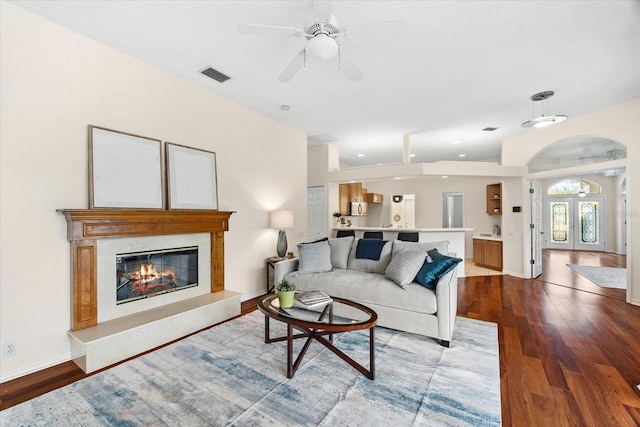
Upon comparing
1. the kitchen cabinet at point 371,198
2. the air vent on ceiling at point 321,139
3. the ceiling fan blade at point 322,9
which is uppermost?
the air vent on ceiling at point 321,139

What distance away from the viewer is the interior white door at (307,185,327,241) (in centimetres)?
661

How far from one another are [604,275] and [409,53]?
658cm

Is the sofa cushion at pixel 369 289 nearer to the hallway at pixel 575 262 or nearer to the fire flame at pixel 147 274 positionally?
the fire flame at pixel 147 274

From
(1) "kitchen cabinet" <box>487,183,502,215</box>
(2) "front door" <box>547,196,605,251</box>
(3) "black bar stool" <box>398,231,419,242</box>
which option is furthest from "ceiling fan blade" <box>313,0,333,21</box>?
(2) "front door" <box>547,196,605,251</box>

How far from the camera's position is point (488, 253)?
268 inches

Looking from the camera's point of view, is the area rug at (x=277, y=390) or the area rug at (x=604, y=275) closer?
the area rug at (x=277, y=390)

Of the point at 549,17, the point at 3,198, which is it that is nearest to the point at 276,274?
the point at 3,198

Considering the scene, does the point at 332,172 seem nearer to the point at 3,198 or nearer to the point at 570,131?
the point at 570,131

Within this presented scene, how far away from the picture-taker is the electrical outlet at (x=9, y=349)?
7.23 ft

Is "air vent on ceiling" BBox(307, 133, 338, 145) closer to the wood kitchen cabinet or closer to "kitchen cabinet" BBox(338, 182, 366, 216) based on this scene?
"kitchen cabinet" BBox(338, 182, 366, 216)

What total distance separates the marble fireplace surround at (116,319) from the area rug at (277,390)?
0.17m

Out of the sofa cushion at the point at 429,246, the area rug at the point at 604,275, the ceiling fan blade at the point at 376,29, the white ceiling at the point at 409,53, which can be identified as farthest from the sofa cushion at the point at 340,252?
the area rug at the point at 604,275

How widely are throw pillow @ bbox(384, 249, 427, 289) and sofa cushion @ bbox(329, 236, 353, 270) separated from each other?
2.73ft

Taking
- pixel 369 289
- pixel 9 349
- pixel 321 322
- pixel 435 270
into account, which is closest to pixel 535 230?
pixel 435 270
